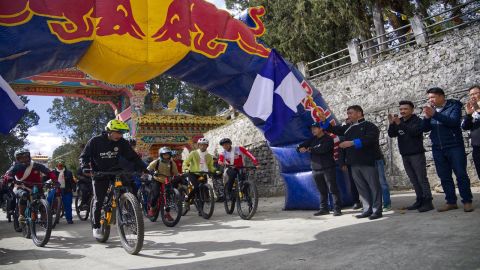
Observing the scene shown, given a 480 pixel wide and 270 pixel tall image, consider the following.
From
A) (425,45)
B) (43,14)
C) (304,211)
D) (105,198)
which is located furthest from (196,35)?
Answer: (425,45)

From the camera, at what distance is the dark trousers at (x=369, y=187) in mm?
6293

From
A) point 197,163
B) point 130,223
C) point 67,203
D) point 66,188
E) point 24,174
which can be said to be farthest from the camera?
point 66,188

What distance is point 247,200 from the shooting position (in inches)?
310

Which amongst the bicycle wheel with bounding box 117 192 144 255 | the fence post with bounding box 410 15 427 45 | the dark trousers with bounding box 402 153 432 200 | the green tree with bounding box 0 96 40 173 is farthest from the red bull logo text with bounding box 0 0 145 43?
the green tree with bounding box 0 96 40 173

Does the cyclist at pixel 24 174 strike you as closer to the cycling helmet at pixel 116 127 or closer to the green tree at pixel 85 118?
the cycling helmet at pixel 116 127

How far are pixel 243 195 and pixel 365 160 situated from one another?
8.45 ft

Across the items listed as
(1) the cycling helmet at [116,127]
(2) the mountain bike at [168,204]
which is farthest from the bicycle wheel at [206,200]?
(1) the cycling helmet at [116,127]

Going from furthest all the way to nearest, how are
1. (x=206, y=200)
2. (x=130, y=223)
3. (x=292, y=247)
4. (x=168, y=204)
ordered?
(x=206, y=200) → (x=168, y=204) → (x=130, y=223) → (x=292, y=247)

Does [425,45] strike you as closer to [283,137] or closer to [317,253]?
[283,137]

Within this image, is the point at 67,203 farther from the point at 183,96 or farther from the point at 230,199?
the point at 183,96

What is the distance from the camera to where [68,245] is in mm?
6227

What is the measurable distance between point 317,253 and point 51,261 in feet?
10.5

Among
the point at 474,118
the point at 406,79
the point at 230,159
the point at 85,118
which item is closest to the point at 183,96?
the point at 85,118

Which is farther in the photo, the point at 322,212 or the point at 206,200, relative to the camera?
the point at 206,200
